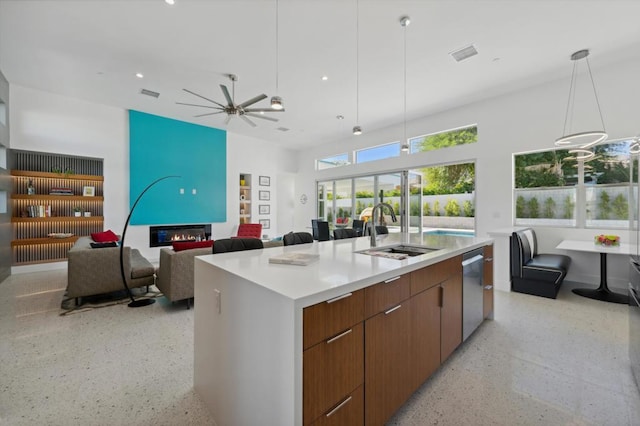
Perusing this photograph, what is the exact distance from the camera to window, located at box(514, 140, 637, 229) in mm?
4250

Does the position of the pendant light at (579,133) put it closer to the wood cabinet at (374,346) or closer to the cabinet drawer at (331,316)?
the wood cabinet at (374,346)

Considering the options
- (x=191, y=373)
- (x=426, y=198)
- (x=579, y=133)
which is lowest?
(x=191, y=373)

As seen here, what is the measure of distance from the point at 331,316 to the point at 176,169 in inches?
286

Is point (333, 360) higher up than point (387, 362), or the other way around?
point (333, 360)

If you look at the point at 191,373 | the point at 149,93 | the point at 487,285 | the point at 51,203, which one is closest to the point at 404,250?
the point at 487,285

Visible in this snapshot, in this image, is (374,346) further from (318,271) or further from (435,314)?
(435,314)

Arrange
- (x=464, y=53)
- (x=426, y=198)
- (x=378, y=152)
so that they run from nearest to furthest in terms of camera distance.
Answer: (x=464, y=53)
(x=378, y=152)
(x=426, y=198)

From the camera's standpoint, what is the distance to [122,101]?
19.0 ft

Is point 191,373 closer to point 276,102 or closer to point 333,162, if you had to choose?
point 276,102

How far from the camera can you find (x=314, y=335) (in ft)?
3.46

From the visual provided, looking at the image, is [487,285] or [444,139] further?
[444,139]

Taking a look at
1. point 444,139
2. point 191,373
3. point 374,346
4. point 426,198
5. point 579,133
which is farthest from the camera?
point 426,198

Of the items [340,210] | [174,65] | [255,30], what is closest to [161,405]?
[255,30]

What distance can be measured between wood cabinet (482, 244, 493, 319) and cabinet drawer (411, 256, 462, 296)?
0.80m
